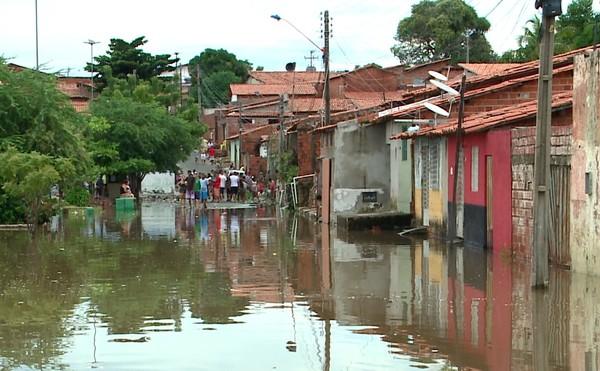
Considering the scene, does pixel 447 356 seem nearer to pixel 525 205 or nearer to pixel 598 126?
pixel 598 126

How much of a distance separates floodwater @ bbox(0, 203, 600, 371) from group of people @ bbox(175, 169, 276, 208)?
88.5ft

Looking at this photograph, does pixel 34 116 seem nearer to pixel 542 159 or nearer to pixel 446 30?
pixel 542 159

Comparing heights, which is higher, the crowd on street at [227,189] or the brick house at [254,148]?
the brick house at [254,148]

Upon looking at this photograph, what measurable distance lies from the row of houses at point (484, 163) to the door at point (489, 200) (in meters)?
0.03

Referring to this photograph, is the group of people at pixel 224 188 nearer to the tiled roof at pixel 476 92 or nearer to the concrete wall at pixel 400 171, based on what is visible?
the concrete wall at pixel 400 171

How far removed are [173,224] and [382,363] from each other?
24.9 metres

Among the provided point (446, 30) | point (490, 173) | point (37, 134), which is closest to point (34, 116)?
point (37, 134)

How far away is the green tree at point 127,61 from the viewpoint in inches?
3147

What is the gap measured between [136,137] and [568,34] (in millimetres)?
27615

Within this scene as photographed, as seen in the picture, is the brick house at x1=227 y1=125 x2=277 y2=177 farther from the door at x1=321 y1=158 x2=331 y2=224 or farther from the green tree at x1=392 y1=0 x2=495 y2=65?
the door at x1=321 y1=158 x2=331 y2=224

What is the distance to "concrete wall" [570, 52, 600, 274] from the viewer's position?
643 inches

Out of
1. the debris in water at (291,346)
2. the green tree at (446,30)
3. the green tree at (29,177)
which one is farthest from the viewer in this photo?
the green tree at (446,30)

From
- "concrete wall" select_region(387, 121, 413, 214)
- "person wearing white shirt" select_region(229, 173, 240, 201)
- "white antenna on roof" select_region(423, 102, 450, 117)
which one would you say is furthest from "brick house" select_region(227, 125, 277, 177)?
"white antenna on roof" select_region(423, 102, 450, 117)

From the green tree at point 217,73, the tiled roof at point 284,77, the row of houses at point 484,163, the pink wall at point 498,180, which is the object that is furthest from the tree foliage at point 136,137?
the green tree at point 217,73
